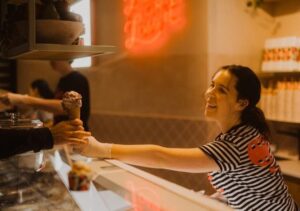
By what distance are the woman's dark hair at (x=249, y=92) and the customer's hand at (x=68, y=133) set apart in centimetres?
72

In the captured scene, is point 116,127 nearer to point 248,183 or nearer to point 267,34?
point 267,34

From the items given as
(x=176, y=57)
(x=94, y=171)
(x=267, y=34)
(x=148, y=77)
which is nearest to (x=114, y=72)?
(x=148, y=77)

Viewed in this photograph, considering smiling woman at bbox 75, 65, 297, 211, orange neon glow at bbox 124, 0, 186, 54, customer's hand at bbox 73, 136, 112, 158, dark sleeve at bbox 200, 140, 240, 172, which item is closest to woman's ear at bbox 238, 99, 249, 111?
smiling woman at bbox 75, 65, 297, 211

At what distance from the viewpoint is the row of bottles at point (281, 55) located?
121 inches

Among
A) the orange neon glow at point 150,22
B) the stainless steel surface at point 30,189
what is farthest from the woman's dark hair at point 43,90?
the stainless steel surface at point 30,189

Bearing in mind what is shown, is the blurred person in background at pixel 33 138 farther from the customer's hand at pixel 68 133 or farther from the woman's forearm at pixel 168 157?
the woman's forearm at pixel 168 157

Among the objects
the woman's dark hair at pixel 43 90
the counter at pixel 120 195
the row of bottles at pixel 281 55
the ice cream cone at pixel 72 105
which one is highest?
the row of bottles at pixel 281 55

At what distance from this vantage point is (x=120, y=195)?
147cm

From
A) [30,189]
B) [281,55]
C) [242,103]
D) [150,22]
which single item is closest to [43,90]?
[150,22]

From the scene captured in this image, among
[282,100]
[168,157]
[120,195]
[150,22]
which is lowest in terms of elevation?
[120,195]

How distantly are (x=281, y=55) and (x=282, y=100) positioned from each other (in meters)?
0.40

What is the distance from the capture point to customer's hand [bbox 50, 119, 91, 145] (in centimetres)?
118

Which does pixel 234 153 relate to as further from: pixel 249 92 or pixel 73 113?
pixel 73 113

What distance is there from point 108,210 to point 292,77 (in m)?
2.47
